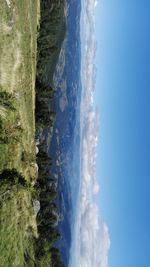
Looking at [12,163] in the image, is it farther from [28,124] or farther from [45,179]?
[45,179]

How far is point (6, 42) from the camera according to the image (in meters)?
102

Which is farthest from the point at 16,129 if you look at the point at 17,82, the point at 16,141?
the point at 17,82

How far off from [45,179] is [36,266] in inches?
2319

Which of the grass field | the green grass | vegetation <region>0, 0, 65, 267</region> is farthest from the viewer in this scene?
the green grass

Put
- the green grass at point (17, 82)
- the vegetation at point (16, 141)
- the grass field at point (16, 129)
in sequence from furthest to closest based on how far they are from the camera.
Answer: the green grass at point (17, 82) < the grass field at point (16, 129) < the vegetation at point (16, 141)

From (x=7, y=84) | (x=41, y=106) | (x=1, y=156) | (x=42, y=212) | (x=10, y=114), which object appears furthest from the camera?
(x=42, y=212)

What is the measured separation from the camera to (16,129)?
9512cm

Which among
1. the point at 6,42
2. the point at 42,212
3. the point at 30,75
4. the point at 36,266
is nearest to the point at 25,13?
the point at 30,75

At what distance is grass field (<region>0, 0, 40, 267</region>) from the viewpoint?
3313 inches

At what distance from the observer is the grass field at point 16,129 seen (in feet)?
276

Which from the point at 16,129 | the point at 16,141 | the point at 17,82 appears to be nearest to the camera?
the point at 16,141

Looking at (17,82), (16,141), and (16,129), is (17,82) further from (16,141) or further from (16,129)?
(16,141)

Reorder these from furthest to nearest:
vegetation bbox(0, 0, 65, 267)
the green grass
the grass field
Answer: the green grass, the grass field, vegetation bbox(0, 0, 65, 267)

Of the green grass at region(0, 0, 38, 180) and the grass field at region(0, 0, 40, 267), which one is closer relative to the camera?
the grass field at region(0, 0, 40, 267)
